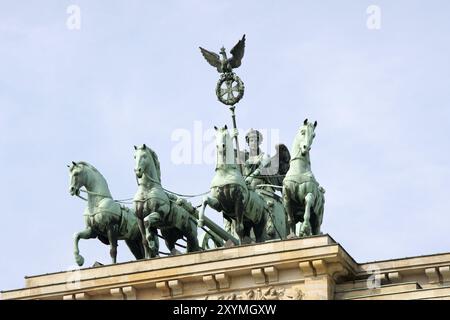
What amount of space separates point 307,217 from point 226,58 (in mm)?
7121

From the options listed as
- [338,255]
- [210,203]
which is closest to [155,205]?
[210,203]

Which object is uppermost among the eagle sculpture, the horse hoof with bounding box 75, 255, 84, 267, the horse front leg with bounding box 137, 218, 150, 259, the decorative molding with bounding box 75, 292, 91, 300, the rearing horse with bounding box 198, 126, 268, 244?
the eagle sculpture

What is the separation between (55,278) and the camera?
207 ft

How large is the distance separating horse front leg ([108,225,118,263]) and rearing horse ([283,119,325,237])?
14.7 ft

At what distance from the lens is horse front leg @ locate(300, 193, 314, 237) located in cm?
6175

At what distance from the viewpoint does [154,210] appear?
6381cm

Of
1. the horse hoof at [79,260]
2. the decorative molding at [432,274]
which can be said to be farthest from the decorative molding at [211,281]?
the decorative molding at [432,274]

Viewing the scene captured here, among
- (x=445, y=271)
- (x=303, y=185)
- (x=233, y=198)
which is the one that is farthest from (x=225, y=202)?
(x=445, y=271)

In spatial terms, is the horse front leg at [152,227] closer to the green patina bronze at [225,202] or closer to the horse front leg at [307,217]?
the green patina bronze at [225,202]

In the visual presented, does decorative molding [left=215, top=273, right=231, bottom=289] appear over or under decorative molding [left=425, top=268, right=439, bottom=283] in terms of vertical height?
over

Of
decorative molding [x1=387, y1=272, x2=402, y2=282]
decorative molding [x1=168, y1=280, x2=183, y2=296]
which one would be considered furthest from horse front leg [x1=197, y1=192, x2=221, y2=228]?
decorative molding [x1=387, y1=272, x2=402, y2=282]

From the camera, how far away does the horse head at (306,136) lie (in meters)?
62.3

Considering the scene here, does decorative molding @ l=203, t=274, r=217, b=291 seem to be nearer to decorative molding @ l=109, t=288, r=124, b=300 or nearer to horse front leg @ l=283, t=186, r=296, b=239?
decorative molding @ l=109, t=288, r=124, b=300

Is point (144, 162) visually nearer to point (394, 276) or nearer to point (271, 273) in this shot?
point (271, 273)
